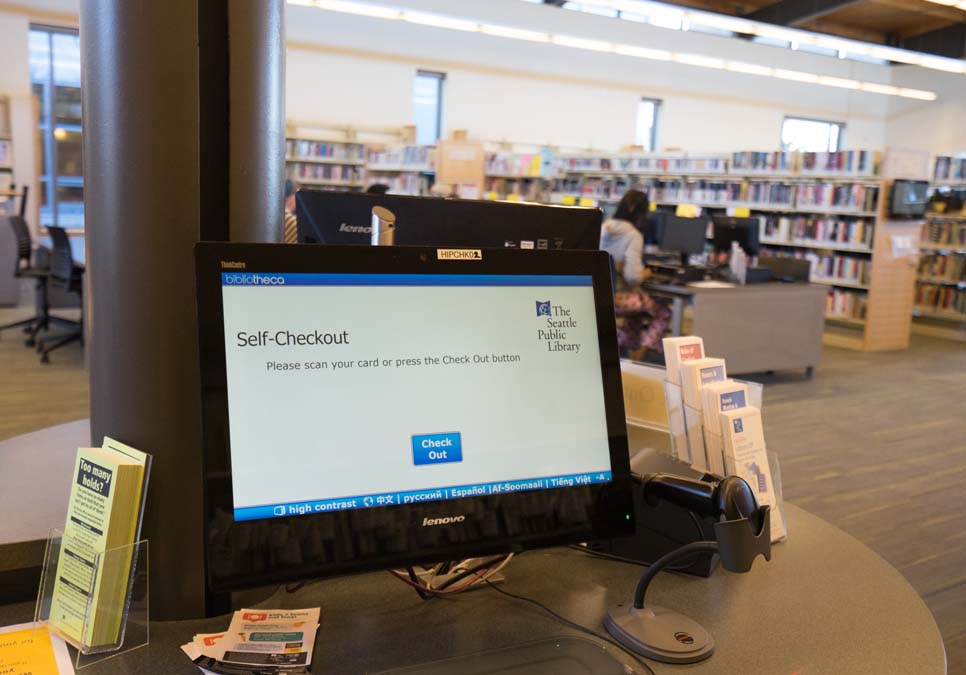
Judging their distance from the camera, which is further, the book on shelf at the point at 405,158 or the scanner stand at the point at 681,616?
the book on shelf at the point at 405,158

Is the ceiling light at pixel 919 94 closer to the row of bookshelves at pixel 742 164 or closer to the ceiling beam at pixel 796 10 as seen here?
the ceiling beam at pixel 796 10

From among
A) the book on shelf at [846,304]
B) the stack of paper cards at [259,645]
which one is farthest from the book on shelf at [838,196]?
the stack of paper cards at [259,645]

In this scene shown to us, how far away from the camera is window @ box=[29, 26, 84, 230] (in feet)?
33.6

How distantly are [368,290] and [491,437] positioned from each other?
22 cm

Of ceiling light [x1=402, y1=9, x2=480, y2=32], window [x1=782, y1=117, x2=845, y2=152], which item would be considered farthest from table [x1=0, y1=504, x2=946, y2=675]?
window [x1=782, y1=117, x2=845, y2=152]

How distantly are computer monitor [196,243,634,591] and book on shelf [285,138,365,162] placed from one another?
9914 millimetres

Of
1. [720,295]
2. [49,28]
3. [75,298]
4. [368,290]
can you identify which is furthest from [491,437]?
[49,28]

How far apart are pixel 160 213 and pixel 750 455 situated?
867 millimetres

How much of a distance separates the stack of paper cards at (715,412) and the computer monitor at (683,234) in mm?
5879

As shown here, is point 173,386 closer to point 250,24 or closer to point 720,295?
point 250,24

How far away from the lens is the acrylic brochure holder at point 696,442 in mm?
1185

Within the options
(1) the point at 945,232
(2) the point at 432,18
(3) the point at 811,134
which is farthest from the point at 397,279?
(3) the point at 811,134

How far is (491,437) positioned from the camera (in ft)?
3.02

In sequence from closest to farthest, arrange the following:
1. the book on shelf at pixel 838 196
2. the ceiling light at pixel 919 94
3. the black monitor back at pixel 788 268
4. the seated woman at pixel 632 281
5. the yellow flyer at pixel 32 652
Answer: the yellow flyer at pixel 32 652, the seated woman at pixel 632 281, the black monitor back at pixel 788 268, the book on shelf at pixel 838 196, the ceiling light at pixel 919 94
